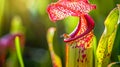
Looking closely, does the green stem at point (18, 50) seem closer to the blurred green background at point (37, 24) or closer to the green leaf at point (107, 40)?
the blurred green background at point (37, 24)

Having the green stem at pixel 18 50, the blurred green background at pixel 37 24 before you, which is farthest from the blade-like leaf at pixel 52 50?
the green stem at pixel 18 50

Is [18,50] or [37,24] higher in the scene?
[37,24]

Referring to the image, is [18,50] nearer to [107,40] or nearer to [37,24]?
[37,24]

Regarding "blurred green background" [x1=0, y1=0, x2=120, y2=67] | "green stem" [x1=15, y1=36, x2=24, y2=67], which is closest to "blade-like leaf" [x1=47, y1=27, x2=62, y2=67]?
"blurred green background" [x1=0, y1=0, x2=120, y2=67]

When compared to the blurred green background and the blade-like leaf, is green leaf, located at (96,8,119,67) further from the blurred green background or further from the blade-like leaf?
the blade-like leaf

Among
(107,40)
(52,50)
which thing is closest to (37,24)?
(52,50)

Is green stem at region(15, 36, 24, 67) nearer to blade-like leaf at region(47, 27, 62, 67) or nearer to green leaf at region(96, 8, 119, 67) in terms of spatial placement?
blade-like leaf at region(47, 27, 62, 67)
